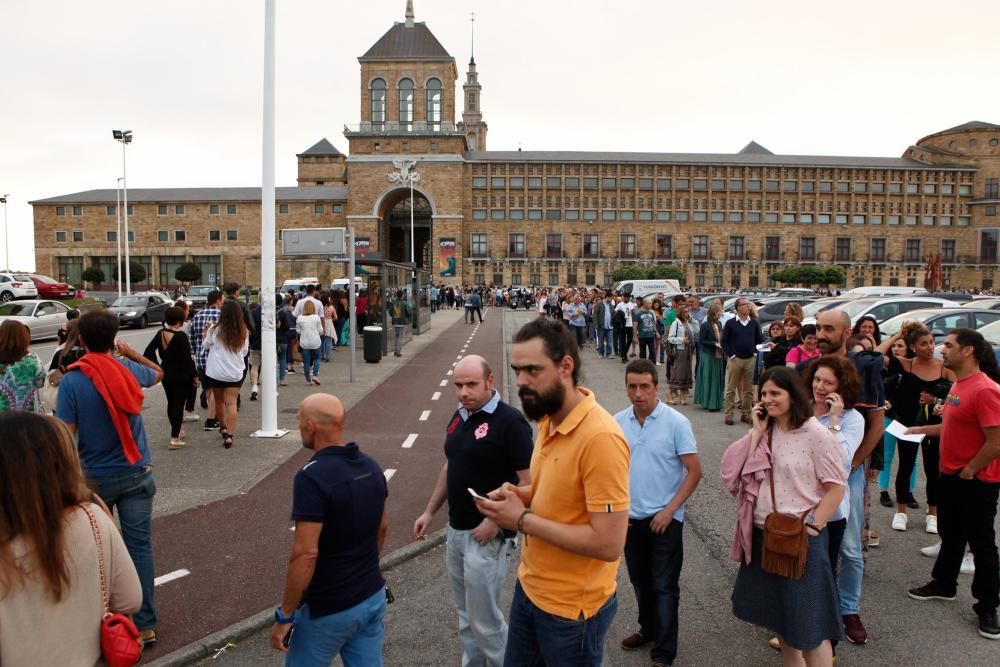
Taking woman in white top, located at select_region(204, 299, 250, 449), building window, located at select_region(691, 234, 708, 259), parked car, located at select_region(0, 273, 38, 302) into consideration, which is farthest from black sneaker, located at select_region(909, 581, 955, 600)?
building window, located at select_region(691, 234, 708, 259)

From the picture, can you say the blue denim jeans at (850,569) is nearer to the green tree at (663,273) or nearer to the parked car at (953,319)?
the parked car at (953,319)

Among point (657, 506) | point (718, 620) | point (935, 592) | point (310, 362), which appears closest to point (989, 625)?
point (935, 592)

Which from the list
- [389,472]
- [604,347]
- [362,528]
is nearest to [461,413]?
[362,528]

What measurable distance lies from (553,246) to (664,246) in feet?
37.3

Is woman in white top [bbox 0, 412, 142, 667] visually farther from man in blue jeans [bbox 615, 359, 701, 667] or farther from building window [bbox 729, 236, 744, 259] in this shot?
building window [bbox 729, 236, 744, 259]

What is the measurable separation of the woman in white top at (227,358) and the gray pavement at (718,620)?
4.33 metres

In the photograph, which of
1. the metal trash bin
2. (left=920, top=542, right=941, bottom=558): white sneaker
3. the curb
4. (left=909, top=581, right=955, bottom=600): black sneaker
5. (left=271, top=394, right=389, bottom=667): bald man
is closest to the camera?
(left=271, top=394, right=389, bottom=667): bald man

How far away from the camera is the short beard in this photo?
8.24ft

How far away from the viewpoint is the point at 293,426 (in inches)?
401

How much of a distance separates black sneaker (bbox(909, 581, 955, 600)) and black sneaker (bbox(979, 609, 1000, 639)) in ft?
1.46

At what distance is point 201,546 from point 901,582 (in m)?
5.33

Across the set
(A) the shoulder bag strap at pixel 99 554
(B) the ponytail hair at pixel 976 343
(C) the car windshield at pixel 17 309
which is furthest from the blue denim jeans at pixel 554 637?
(C) the car windshield at pixel 17 309

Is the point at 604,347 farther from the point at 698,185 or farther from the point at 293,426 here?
the point at 698,185

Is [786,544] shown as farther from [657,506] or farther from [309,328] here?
[309,328]
